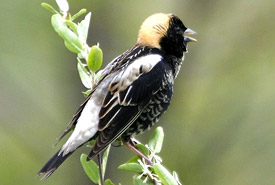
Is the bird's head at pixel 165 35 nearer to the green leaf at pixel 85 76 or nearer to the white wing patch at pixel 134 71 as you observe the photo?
the white wing patch at pixel 134 71

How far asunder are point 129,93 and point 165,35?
475 millimetres

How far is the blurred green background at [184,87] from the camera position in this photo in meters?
6.36

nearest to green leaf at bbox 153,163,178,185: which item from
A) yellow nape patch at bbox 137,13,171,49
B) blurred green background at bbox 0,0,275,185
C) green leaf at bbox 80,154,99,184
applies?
green leaf at bbox 80,154,99,184

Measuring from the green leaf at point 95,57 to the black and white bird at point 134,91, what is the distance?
44cm

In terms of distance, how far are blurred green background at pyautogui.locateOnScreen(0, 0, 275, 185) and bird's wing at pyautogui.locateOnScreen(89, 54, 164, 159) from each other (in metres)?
3.08

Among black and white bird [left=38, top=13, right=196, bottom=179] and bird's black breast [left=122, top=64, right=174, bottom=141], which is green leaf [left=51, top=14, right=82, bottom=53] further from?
bird's black breast [left=122, top=64, right=174, bottom=141]

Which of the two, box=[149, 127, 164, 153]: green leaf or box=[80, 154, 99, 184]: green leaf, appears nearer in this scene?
box=[80, 154, 99, 184]: green leaf

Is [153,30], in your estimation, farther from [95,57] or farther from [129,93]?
[95,57]

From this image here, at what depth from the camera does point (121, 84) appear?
2.95 metres

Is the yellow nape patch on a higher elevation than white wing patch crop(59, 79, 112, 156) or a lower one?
higher

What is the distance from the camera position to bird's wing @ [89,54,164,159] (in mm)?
2850

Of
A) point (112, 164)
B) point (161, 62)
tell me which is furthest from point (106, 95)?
point (112, 164)

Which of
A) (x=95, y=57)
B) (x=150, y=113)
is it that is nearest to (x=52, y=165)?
(x=95, y=57)

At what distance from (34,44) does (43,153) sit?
118cm
